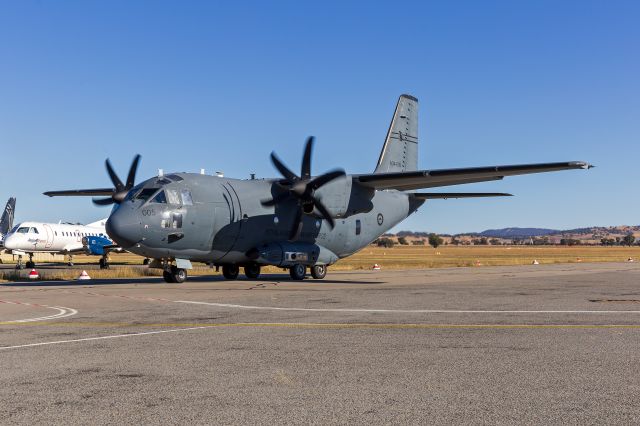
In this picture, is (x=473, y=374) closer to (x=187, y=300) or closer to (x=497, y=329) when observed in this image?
(x=497, y=329)

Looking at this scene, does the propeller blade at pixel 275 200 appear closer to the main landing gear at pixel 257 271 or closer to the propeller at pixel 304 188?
the propeller at pixel 304 188

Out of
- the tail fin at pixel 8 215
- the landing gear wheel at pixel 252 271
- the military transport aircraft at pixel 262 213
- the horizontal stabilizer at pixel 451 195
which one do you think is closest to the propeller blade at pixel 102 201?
the military transport aircraft at pixel 262 213

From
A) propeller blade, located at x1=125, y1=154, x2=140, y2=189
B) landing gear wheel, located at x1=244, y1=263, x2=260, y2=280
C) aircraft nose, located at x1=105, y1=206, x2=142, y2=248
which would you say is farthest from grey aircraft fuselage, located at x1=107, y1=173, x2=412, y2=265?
propeller blade, located at x1=125, y1=154, x2=140, y2=189

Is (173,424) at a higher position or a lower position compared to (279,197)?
lower

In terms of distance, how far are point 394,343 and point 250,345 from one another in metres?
2.35

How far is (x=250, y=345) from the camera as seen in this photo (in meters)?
10.3

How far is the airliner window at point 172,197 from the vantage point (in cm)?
2641

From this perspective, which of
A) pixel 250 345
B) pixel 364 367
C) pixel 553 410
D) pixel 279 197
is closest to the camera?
pixel 553 410

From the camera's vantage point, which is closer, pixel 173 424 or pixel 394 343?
pixel 173 424

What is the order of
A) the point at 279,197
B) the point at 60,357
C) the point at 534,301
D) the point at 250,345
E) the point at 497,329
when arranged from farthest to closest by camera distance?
the point at 279,197, the point at 534,301, the point at 497,329, the point at 250,345, the point at 60,357

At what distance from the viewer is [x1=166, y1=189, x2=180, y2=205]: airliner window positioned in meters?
26.4

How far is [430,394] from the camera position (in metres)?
6.88

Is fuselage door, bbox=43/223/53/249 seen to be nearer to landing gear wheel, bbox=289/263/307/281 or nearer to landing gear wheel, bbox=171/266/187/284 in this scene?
landing gear wheel, bbox=171/266/187/284

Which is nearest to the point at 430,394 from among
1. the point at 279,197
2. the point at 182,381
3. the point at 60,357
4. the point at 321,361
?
the point at 321,361
